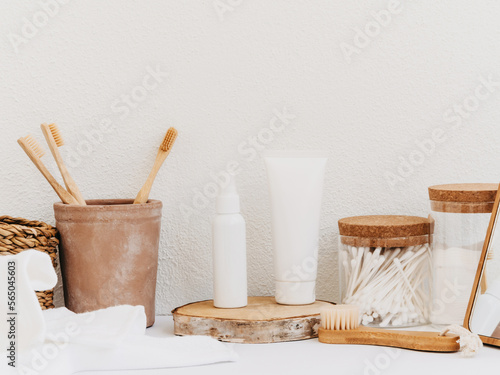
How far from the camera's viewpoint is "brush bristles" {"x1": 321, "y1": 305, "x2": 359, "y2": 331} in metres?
0.64

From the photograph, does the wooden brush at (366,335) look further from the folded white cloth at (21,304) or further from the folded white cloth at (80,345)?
the folded white cloth at (21,304)

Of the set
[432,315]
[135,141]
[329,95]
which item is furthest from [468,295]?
[135,141]

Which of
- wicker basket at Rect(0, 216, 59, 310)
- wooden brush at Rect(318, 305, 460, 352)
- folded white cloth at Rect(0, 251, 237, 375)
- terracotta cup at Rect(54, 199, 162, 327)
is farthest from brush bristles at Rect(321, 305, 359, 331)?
wicker basket at Rect(0, 216, 59, 310)

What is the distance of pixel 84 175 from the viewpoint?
0.83 metres

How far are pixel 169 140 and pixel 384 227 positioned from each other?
12.0 inches

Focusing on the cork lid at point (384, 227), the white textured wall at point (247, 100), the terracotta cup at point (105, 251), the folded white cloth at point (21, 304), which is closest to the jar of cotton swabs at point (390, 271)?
the cork lid at point (384, 227)

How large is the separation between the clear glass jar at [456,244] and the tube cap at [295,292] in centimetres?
15

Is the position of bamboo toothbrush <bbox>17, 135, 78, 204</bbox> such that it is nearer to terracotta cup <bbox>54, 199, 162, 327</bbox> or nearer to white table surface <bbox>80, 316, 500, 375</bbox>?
terracotta cup <bbox>54, 199, 162, 327</bbox>

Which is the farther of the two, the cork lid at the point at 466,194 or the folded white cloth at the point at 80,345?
the cork lid at the point at 466,194

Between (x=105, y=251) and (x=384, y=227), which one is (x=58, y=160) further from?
(x=384, y=227)

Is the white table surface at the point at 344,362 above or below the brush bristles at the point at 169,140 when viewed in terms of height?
below

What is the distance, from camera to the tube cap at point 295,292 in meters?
0.73

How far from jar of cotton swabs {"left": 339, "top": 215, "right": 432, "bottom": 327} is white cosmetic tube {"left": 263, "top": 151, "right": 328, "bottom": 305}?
5 centimetres

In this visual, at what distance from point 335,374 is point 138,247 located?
11.5 inches
